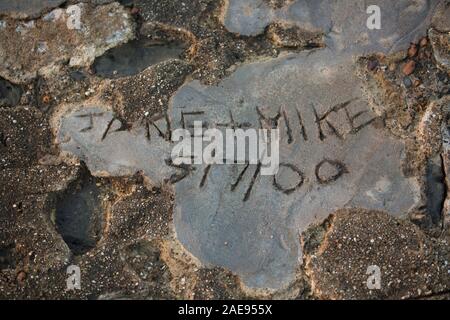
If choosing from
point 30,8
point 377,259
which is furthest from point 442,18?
point 30,8

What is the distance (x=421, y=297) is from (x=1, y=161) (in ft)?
6.27

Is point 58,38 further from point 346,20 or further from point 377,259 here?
point 377,259

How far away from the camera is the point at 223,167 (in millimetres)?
2625

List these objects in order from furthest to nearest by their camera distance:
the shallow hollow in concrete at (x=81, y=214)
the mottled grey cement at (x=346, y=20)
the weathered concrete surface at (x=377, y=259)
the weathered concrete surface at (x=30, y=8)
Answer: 1. the weathered concrete surface at (x=30, y=8)
2. the mottled grey cement at (x=346, y=20)
3. the shallow hollow in concrete at (x=81, y=214)
4. the weathered concrete surface at (x=377, y=259)

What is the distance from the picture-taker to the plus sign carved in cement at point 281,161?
8.35 feet

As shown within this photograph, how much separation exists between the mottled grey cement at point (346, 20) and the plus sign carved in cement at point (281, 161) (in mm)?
122

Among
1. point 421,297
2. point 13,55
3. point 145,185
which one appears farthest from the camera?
point 13,55

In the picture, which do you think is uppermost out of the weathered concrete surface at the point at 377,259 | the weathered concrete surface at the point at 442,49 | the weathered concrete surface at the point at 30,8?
the weathered concrete surface at the point at 30,8

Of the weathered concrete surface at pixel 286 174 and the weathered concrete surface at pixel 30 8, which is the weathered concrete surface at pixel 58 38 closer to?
the weathered concrete surface at pixel 30 8

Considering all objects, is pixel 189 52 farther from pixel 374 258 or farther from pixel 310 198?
pixel 374 258

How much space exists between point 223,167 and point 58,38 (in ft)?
3.33

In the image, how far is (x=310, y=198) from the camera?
258 cm

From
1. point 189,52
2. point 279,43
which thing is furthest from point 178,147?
point 279,43

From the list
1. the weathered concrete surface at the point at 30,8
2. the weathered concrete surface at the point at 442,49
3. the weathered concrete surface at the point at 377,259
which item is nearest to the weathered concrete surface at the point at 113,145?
the weathered concrete surface at the point at 30,8
